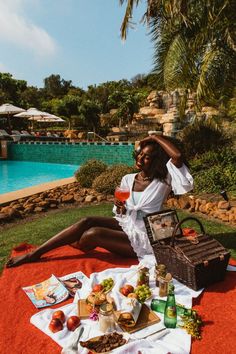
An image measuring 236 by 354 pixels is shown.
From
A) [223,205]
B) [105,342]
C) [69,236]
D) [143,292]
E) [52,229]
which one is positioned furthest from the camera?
[223,205]

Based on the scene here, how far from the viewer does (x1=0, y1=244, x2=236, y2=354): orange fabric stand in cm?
243

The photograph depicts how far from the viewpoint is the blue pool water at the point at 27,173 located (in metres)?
14.1

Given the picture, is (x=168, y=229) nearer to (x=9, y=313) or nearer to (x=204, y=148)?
(x=9, y=313)

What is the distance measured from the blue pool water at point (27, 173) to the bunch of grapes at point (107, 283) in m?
10.7

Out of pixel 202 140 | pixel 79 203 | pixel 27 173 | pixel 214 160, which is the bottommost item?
pixel 27 173

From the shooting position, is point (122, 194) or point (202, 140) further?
point (202, 140)

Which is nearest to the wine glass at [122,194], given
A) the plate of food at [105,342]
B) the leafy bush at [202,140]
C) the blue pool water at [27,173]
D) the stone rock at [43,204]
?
the plate of food at [105,342]

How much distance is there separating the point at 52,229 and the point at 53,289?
2475 millimetres

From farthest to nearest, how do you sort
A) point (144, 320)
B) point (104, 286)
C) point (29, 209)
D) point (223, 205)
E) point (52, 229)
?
1. point (29, 209)
2. point (223, 205)
3. point (52, 229)
4. point (104, 286)
5. point (144, 320)

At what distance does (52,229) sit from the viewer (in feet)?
18.7

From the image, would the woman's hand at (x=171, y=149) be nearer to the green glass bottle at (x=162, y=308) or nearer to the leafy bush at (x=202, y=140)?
the green glass bottle at (x=162, y=308)

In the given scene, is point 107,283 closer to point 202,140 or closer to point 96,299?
point 96,299

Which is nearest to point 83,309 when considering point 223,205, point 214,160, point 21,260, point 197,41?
point 21,260

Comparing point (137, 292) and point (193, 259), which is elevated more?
point (193, 259)
